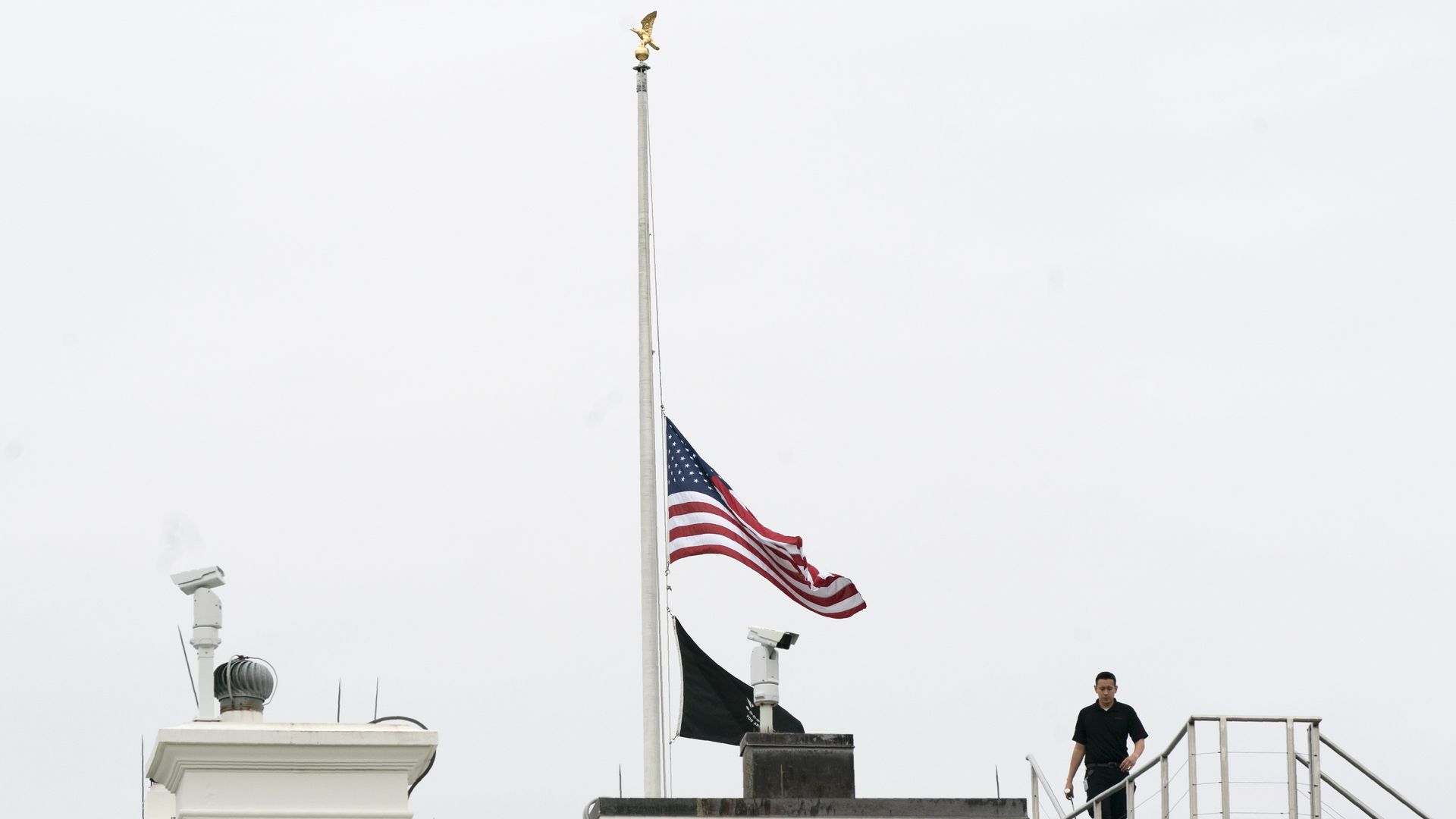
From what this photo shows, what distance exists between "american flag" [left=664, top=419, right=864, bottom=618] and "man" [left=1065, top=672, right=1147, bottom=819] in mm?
4535

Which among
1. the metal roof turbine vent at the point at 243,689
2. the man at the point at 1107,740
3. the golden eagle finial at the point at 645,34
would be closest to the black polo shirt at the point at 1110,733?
the man at the point at 1107,740

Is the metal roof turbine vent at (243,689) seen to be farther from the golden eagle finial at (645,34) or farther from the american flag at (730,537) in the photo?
the golden eagle finial at (645,34)

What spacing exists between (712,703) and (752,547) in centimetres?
196

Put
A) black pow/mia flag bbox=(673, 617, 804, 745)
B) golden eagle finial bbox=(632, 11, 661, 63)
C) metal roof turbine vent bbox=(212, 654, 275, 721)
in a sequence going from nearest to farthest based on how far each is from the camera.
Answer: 1. metal roof turbine vent bbox=(212, 654, 275, 721)
2. black pow/mia flag bbox=(673, 617, 804, 745)
3. golden eagle finial bbox=(632, 11, 661, 63)

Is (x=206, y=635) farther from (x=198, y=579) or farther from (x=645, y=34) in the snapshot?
(x=645, y=34)

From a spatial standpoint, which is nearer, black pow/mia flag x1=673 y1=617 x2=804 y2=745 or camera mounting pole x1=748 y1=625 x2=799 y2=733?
camera mounting pole x1=748 y1=625 x2=799 y2=733

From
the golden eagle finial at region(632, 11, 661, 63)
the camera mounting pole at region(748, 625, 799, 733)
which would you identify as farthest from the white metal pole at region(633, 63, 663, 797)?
the camera mounting pole at region(748, 625, 799, 733)

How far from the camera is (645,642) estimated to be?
78.0ft

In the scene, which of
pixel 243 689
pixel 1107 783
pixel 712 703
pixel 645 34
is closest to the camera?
pixel 243 689

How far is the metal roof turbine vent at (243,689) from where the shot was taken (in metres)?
15.8

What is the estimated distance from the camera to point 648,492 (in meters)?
24.7

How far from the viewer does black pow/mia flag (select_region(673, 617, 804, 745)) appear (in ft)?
71.9

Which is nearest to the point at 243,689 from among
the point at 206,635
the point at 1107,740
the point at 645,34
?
the point at 206,635

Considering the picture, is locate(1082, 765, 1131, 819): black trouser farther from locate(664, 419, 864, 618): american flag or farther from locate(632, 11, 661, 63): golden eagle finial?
locate(632, 11, 661, 63): golden eagle finial
